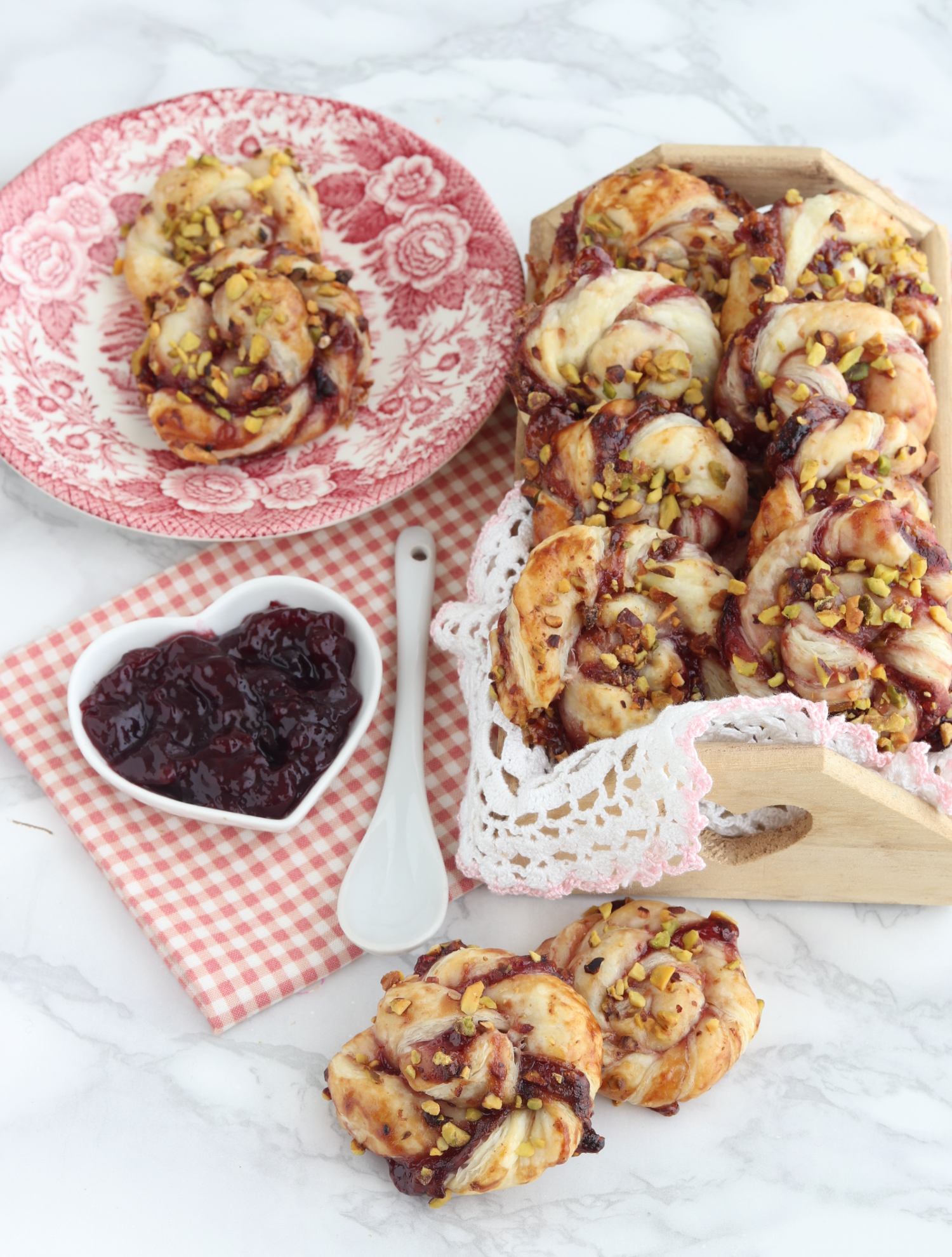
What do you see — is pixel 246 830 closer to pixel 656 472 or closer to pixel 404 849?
pixel 404 849

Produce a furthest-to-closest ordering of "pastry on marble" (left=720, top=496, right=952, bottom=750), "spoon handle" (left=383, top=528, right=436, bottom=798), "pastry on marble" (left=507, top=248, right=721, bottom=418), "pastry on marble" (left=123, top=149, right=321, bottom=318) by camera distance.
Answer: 1. "pastry on marble" (left=123, top=149, right=321, bottom=318)
2. "spoon handle" (left=383, top=528, right=436, bottom=798)
3. "pastry on marble" (left=507, top=248, right=721, bottom=418)
4. "pastry on marble" (left=720, top=496, right=952, bottom=750)

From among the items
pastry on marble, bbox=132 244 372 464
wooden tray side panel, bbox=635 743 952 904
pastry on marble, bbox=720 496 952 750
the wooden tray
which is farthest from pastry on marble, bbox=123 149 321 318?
wooden tray side panel, bbox=635 743 952 904

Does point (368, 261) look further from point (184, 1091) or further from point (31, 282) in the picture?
point (184, 1091)

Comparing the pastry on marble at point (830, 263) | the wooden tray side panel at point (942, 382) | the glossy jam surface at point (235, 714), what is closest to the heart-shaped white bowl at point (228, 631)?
the glossy jam surface at point (235, 714)

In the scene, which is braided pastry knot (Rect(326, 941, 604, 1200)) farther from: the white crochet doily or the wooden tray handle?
the wooden tray handle

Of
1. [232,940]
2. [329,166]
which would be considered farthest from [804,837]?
[329,166]

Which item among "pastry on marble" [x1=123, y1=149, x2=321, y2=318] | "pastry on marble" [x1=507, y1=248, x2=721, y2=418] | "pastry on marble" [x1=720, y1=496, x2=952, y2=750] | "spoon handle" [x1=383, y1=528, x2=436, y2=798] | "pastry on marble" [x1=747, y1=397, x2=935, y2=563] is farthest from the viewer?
"pastry on marble" [x1=123, y1=149, x2=321, y2=318]

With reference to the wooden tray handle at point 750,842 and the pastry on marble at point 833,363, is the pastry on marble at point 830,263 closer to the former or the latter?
the pastry on marble at point 833,363
